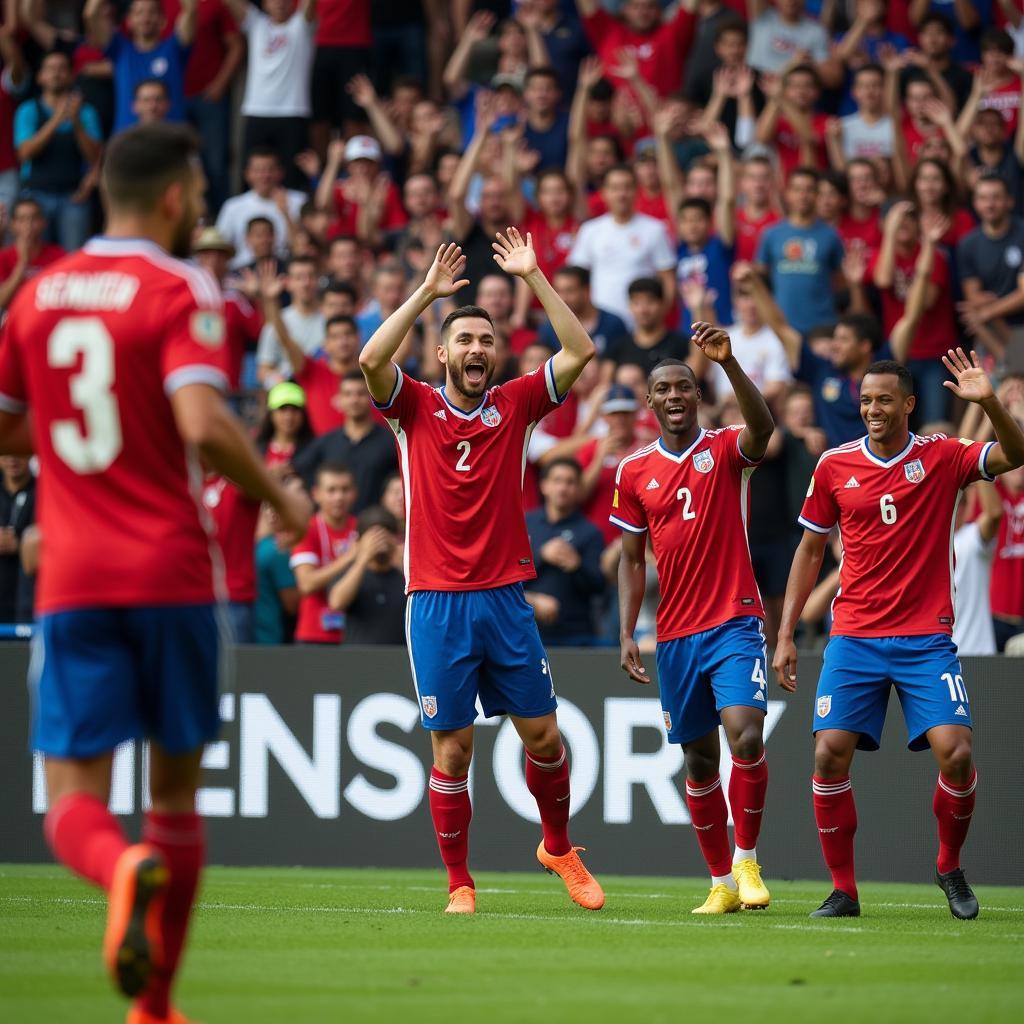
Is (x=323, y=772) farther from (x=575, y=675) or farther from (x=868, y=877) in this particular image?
(x=868, y=877)

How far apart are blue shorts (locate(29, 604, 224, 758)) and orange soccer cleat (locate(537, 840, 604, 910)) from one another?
14.1 ft

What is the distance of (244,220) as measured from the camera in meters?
18.1

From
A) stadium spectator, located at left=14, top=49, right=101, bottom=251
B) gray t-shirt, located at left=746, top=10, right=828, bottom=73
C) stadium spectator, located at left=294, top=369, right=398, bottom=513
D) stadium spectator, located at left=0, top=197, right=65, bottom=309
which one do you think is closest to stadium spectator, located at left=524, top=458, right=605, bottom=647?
stadium spectator, located at left=294, top=369, right=398, bottom=513

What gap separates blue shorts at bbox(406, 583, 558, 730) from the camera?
899 cm

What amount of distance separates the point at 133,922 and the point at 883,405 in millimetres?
5450

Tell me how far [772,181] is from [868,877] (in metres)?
6.94

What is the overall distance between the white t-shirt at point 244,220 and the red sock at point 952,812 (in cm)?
1053

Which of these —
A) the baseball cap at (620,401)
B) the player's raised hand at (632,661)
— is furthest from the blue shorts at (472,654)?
the baseball cap at (620,401)

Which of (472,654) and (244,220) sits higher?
(244,220)

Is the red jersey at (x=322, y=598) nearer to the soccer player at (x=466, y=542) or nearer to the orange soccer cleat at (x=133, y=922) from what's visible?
the soccer player at (x=466, y=542)

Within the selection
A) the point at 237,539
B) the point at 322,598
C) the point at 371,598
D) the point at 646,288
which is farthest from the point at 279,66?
the point at 371,598

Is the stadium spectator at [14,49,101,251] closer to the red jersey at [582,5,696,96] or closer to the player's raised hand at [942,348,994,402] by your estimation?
the red jersey at [582,5,696,96]

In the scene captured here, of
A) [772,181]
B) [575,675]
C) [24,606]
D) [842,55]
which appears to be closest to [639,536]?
[575,675]

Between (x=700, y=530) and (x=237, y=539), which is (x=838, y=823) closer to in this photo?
(x=700, y=530)
